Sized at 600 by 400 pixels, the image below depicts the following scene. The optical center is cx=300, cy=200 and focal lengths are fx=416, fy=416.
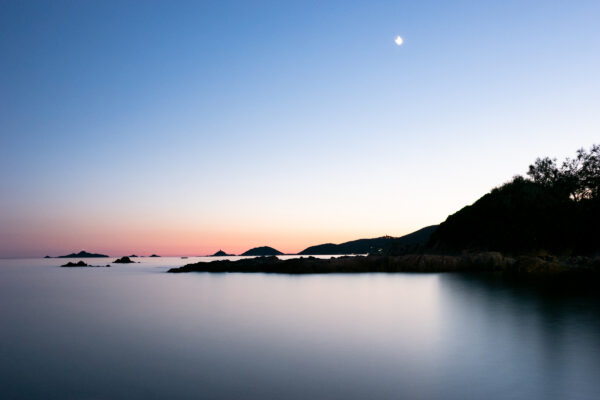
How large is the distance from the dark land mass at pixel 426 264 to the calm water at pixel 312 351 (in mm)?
33165

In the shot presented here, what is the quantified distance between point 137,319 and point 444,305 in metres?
20.8

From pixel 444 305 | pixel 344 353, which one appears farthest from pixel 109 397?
pixel 444 305

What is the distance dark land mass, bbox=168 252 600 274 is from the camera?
196 ft

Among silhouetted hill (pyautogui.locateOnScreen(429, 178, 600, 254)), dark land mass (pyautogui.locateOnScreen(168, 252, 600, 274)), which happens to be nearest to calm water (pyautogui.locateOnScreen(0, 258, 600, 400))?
dark land mass (pyautogui.locateOnScreen(168, 252, 600, 274))

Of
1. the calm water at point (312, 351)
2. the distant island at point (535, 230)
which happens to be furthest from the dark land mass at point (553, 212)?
the calm water at point (312, 351)

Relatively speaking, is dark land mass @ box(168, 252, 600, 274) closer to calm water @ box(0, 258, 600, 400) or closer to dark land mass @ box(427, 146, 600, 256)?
dark land mass @ box(427, 146, 600, 256)

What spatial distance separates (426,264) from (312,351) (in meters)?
60.7

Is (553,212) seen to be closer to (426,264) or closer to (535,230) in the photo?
(535,230)

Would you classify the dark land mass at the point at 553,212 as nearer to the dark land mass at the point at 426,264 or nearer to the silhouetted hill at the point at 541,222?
the silhouetted hill at the point at 541,222

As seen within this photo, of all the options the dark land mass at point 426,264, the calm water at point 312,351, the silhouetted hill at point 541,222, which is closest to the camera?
the calm water at point 312,351

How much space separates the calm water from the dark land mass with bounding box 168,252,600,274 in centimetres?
3317

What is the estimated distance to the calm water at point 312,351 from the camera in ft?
35.7

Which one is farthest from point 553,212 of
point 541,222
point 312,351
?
point 312,351

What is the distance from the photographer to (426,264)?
72.2m
